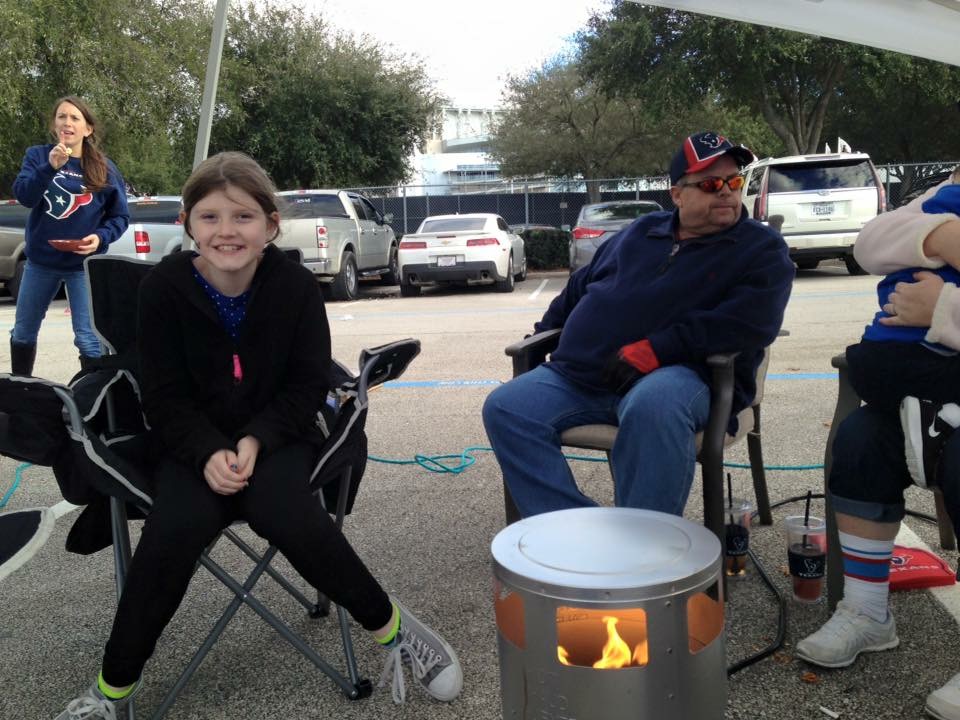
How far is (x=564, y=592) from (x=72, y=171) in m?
4.44

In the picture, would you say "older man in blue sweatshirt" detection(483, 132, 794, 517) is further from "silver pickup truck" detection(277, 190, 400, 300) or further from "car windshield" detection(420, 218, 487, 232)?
"car windshield" detection(420, 218, 487, 232)

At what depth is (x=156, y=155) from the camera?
2178cm

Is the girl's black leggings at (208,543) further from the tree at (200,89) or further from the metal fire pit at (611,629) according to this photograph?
the tree at (200,89)

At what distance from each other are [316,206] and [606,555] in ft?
42.8

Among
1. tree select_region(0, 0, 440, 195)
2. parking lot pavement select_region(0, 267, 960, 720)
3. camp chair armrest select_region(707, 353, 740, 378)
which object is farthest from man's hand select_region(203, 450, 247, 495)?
tree select_region(0, 0, 440, 195)

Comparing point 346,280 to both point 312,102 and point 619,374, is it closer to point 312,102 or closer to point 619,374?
point 619,374

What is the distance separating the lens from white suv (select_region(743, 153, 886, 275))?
12.5m

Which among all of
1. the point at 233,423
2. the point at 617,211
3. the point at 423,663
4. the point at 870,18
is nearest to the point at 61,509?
the point at 233,423

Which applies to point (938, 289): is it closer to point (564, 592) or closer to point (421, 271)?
point (564, 592)

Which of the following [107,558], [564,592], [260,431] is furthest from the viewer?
[107,558]

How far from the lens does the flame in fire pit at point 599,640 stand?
4.97 ft

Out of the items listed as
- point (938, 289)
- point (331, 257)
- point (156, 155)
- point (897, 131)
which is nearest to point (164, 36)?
point (156, 155)

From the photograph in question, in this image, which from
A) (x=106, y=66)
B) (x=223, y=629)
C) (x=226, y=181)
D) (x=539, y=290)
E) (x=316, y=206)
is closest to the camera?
(x=223, y=629)

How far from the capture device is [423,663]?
226 cm
